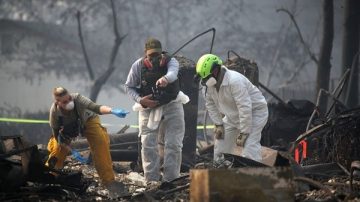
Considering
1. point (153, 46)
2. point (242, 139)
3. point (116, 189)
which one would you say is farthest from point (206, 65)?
point (116, 189)

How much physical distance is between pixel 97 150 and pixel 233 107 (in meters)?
1.98

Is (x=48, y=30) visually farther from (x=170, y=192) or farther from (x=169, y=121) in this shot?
(x=170, y=192)

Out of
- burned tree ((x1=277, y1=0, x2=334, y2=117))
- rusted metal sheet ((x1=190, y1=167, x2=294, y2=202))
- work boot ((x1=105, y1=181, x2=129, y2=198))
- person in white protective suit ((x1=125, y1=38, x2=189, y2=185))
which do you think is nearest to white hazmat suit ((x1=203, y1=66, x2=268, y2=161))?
person in white protective suit ((x1=125, y1=38, x2=189, y2=185))

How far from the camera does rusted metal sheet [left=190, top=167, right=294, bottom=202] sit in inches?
214

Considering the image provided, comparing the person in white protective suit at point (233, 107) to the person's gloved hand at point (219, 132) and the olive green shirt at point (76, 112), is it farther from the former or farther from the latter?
the olive green shirt at point (76, 112)

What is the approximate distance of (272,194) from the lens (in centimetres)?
552

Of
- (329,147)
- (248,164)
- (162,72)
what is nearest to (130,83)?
(162,72)

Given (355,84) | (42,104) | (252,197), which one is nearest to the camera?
(252,197)

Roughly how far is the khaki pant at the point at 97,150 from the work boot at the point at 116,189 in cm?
10

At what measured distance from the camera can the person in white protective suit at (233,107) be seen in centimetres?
766

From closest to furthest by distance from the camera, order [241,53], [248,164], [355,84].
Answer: [248,164], [355,84], [241,53]

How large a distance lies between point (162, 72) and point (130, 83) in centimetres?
52

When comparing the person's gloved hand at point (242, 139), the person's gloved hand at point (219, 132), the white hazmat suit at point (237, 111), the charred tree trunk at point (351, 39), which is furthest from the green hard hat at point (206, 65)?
the charred tree trunk at point (351, 39)

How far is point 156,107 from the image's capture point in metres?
8.48
